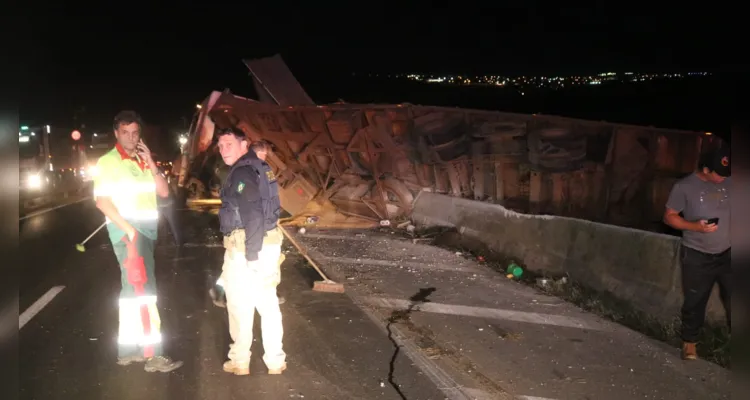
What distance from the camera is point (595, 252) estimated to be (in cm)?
669

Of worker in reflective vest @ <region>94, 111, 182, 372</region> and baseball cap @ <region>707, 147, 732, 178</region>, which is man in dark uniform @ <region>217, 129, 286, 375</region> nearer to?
worker in reflective vest @ <region>94, 111, 182, 372</region>

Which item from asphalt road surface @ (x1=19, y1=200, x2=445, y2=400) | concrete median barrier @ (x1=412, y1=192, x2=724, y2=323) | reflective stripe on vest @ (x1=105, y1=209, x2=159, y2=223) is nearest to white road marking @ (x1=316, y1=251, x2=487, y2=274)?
concrete median barrier @ (x1=412, y1=192, x2=724, y2=323)

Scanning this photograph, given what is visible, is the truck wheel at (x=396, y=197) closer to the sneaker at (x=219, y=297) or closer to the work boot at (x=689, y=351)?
the sneaker at (x=219, y=297)

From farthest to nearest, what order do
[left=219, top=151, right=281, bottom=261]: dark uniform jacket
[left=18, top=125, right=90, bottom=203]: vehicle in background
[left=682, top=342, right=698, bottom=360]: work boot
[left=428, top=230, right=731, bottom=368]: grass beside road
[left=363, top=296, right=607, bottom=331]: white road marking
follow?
1. [left=18, top=125, right=90, bottom=203]: vehicle in background
2. [left=363, top=296, right=607, bottom=331]: white road marking
3. [left=428, top=230, right=731, bottom=368]: grass beside road
4. [left=682, top=342, right=698, bottom=360]: work boot
5. [left=219, top=151, right=281, bottom=261]: dark uniform jacket

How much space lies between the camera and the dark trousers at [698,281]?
471 cm

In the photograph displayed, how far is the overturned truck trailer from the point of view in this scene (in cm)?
896

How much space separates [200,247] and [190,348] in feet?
18.5

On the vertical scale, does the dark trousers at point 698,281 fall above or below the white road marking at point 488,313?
above

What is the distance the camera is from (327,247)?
10.3 metres

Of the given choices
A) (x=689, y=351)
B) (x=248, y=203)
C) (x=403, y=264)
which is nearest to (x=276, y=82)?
(x=403, y=264)

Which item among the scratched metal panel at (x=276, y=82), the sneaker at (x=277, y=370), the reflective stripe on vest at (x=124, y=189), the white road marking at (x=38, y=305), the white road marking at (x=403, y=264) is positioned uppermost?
the scratched metal panel at (x=276, y=82)

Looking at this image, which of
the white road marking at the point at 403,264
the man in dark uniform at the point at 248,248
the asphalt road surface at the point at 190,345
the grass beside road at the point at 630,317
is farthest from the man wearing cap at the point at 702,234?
the white road marking at the point at 403,264

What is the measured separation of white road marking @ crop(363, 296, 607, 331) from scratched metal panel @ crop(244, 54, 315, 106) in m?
7.94

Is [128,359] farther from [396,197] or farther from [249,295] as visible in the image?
[396,197]
